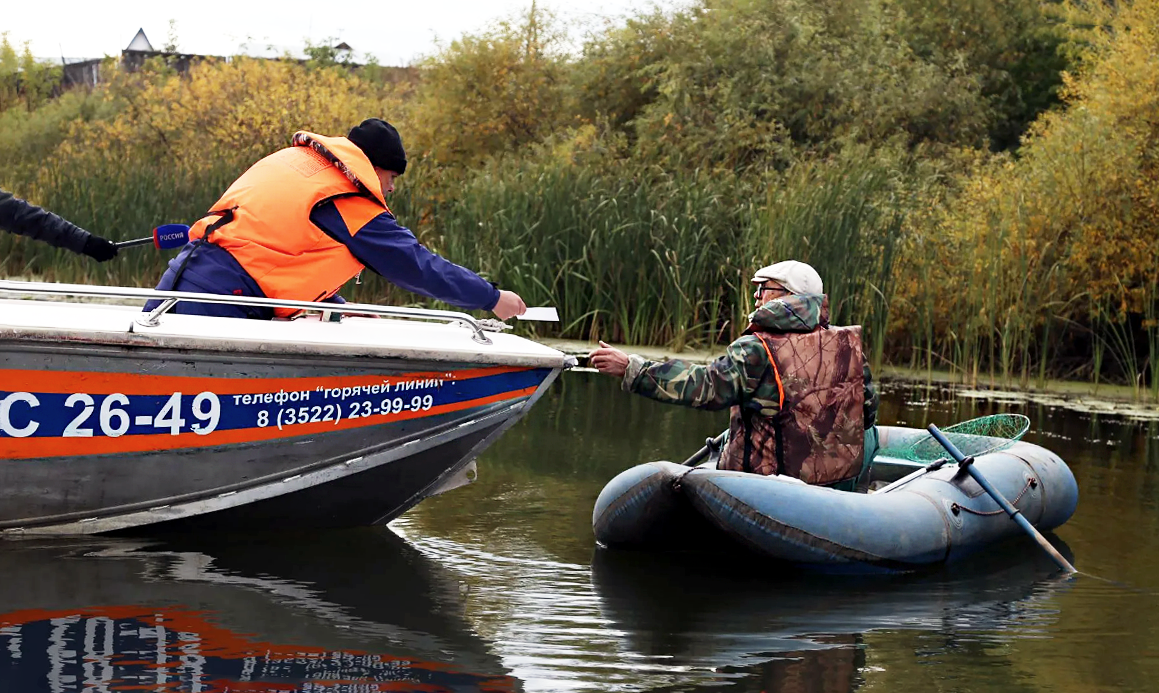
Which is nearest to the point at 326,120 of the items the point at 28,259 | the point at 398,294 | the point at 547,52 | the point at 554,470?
the point at 547,52

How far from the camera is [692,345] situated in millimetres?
10984

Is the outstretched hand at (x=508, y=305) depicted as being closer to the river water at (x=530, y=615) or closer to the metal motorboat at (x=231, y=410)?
the metal motorboat at (x=231, y=410)

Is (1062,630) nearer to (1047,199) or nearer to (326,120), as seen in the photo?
(1047,199)

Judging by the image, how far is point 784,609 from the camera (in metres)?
4.78

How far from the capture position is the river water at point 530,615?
12.7ft

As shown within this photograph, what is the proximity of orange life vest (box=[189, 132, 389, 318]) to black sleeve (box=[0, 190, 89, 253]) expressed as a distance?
78 cm

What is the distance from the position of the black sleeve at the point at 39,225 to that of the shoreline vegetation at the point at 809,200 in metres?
5.40

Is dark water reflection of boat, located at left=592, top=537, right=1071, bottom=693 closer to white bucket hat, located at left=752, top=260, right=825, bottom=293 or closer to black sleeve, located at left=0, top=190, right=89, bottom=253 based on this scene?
white bucket hat, located at left=752, top=260, right=825, bottom=293

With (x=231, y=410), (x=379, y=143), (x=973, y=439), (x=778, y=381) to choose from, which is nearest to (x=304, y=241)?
→ (x=379, y=143)

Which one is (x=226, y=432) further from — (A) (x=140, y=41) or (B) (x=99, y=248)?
(A) (x=140, y=41)

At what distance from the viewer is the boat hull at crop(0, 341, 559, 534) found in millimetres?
4645

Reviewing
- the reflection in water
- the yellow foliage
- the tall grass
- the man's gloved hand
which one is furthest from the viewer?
the yellow foliage

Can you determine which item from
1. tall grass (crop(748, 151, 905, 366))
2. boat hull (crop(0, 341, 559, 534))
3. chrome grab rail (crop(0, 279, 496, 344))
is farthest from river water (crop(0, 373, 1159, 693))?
tall grass (crop(748, 151, 905, 366))

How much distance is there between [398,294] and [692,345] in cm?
236
